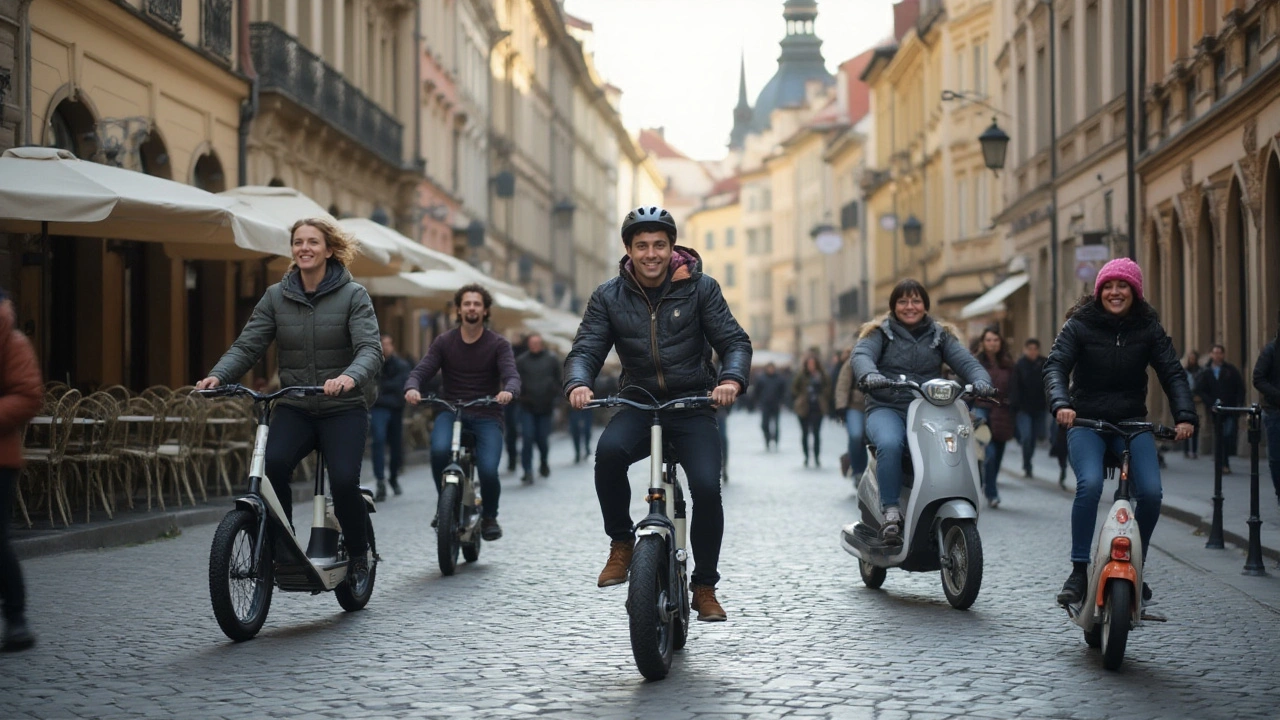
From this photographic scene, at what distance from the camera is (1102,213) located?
32.3 metres

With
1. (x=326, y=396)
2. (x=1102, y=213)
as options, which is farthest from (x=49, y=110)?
(x=1102, y=213)

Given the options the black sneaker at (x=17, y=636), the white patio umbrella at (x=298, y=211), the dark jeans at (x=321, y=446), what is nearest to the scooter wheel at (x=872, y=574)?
the dark jeans at (x=321, y=446)

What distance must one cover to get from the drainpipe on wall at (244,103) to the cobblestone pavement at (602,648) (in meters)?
14.7

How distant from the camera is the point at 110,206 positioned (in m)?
14.1

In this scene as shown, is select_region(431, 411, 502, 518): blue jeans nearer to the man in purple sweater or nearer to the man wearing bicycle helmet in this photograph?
the man in purple sweater

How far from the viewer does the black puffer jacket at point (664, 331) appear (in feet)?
25.5

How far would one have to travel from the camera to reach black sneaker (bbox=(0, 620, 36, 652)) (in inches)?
314

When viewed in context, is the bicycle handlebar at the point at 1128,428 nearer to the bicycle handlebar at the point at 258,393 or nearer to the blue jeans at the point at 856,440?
the bicycle handlebar at the point at 258,393

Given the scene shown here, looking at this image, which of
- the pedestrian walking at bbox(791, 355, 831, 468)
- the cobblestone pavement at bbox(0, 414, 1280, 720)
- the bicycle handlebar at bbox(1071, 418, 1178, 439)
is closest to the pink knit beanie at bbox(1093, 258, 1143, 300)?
the bicycle handlebar at bbox(1071, 418, 1178, 439)

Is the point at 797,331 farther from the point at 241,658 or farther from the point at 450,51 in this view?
the point at 241,658

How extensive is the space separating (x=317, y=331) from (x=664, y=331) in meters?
2.24

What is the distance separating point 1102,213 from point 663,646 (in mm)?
26372

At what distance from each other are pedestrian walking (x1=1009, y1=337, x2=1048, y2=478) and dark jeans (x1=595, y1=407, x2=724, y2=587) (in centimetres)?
1340

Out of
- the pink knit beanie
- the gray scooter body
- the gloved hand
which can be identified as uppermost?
the pink knit beanie
